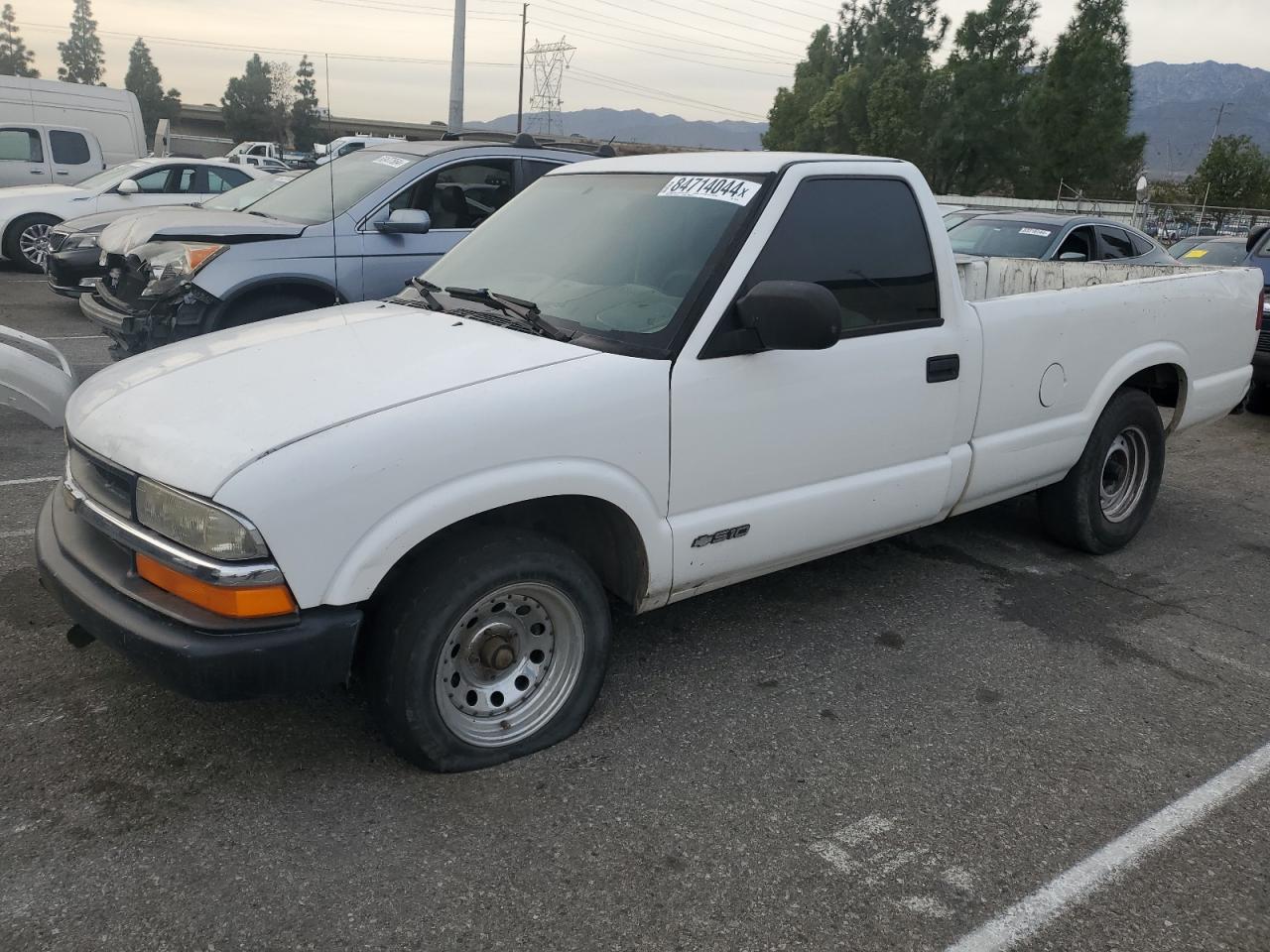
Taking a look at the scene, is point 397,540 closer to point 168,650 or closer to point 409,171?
point 168,650

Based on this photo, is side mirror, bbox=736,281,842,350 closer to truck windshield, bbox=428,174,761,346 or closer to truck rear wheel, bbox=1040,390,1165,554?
truck windshield, bbox=428,174,761,346

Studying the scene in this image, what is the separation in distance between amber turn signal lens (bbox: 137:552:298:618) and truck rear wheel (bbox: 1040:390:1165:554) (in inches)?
151

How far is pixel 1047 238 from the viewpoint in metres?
9.58

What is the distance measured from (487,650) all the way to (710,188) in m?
1.83

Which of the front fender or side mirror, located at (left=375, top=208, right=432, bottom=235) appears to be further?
→ side mirror, located at (left=375, top=208, right=432, bottom=235)

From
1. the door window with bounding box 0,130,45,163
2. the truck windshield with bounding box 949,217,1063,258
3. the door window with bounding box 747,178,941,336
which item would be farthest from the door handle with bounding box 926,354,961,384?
the door window with bounding box 0,130,45,163

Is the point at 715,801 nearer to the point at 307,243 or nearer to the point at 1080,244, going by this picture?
the point at 307,243

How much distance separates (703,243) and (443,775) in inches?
75.5

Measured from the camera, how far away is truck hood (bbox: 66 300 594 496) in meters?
2.79

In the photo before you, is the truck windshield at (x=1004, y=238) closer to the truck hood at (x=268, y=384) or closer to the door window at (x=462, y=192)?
the door window at (x=462, y=192)

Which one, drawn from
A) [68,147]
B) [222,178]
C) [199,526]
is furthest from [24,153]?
[199,526]

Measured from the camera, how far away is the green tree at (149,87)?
310 ft

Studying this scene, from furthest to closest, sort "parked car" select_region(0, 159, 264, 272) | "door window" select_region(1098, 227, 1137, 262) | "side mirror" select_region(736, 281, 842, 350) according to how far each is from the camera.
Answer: "parked car" select_region(0, 159, 264, 272)
"door window" select_region(1098, 227, 1137, 262)
"side mirror" select_region(736, 281, 842, 350)

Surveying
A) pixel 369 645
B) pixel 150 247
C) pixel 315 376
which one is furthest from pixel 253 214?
pixel 369 645
